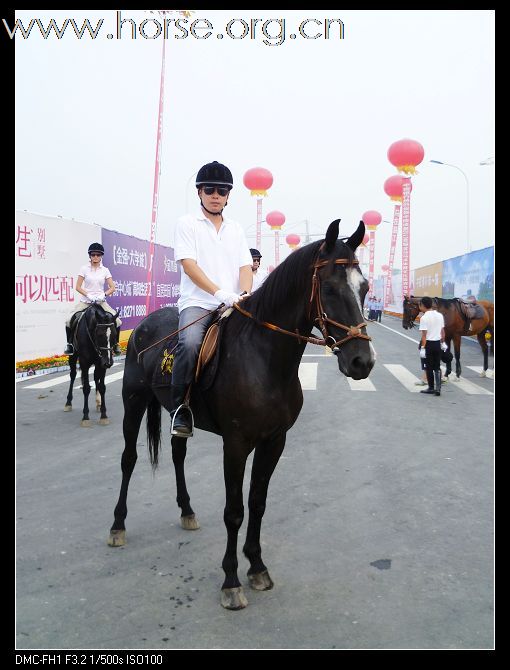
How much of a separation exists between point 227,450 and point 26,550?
194 cm

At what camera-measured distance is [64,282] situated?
1547 cm

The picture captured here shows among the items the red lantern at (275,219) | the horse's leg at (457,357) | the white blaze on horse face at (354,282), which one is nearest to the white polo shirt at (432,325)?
the horse's leg at (457,357)

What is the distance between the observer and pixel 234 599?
3.25 metres

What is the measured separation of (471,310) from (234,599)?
1181 centimetres

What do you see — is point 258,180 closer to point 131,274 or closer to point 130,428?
point 131,274

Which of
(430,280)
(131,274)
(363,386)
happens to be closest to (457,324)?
(363,386)

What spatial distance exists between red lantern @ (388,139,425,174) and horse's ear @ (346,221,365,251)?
26.7 meters

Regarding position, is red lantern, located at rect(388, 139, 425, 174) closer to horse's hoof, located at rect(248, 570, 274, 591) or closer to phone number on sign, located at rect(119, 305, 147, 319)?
phone number on sign, located at rect(119, 305, 147, 319)

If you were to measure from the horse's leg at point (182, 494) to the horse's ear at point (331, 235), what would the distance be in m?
2.28

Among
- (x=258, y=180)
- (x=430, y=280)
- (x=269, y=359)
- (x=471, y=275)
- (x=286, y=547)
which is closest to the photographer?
(x=269, y=359)

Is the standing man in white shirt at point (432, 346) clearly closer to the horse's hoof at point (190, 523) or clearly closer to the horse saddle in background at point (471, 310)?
the horse saddle in background at point (471, 310)

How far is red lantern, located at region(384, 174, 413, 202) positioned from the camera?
113 ft
